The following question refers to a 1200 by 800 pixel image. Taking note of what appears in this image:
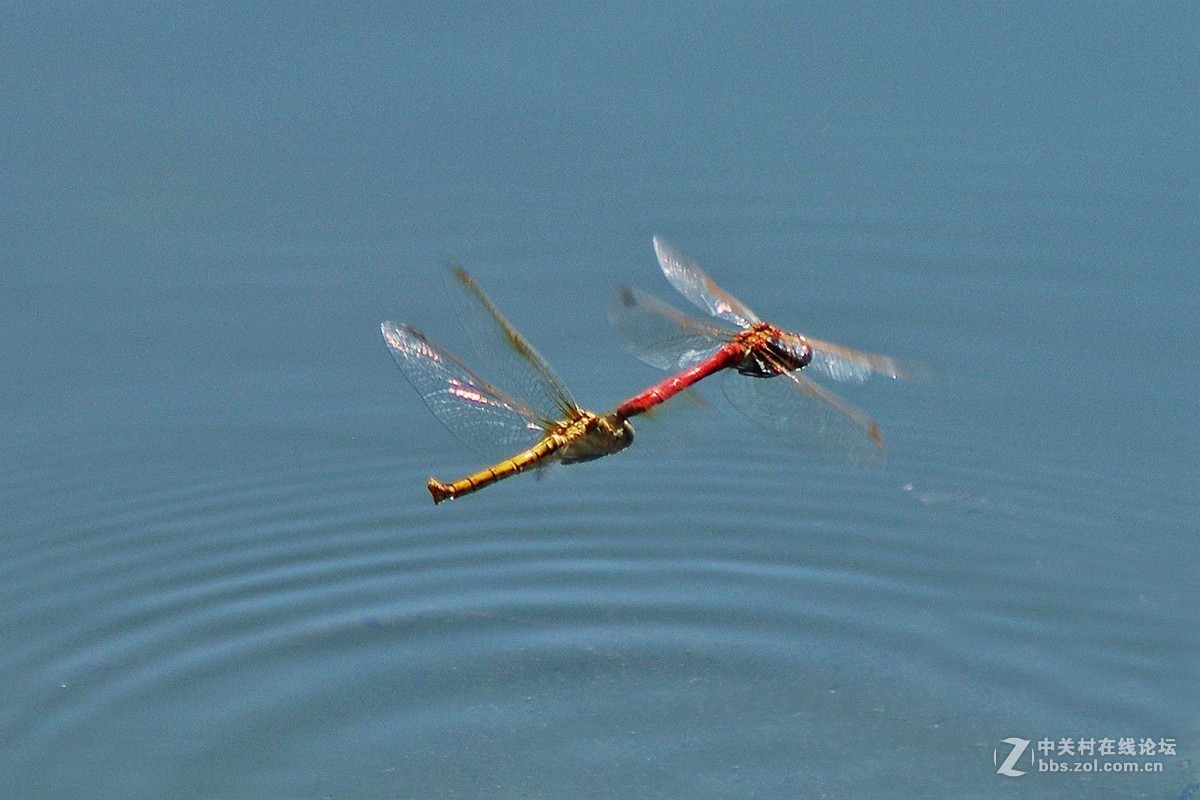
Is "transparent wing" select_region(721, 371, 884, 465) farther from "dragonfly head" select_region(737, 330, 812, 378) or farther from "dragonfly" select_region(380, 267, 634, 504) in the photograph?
"dragonfly" select_region(380, 267, 634, 504)

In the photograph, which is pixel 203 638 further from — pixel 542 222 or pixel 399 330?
pixel 542 222

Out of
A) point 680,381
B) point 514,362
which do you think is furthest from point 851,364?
point 514,362

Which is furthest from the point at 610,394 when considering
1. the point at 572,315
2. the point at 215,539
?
the point at 215,539

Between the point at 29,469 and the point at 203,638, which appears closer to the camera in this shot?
the point at 203,638

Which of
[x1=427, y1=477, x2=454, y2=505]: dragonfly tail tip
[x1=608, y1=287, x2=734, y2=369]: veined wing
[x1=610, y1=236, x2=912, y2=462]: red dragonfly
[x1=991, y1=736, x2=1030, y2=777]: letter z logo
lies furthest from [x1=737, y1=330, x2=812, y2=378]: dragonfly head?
[x1=991, y1=736, x2=1030, y2=777]: letter z logo

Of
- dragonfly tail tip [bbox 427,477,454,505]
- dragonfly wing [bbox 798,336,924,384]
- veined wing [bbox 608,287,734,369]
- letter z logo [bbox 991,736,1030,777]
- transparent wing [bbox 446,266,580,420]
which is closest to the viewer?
Result: dragonfly tail tip [bbox 427,477,454,505]

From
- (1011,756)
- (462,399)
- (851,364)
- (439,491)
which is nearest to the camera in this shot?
(439,491)

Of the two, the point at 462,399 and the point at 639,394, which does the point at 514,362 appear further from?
the point at 639,394
